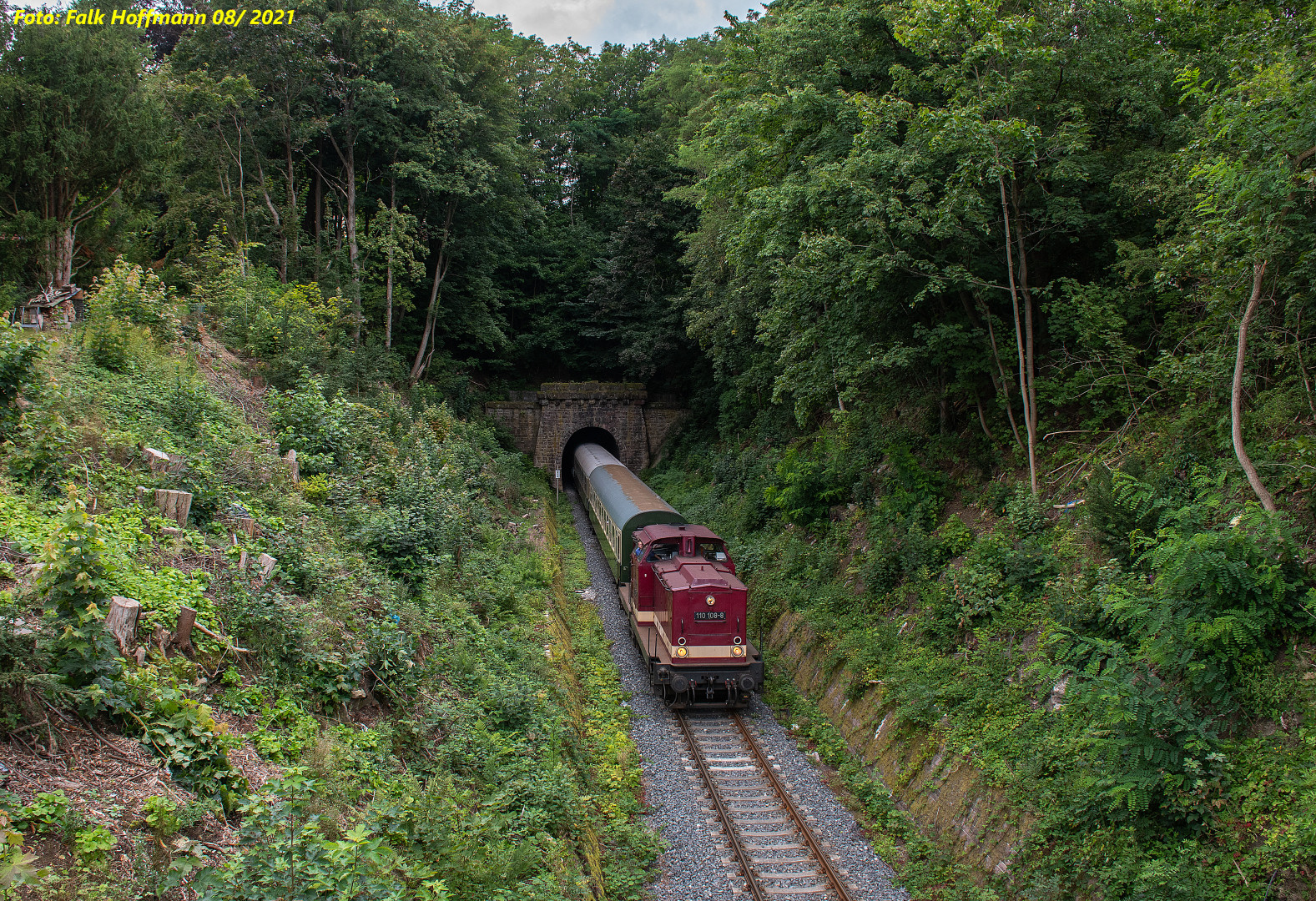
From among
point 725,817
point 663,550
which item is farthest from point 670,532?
point 725,817

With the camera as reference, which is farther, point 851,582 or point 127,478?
point 851,582

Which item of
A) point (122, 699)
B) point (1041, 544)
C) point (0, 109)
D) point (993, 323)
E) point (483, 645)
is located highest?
point (0, 109)

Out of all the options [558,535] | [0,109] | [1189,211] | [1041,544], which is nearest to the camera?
[1189,211]

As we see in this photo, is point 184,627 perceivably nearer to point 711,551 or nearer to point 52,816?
point 52,816

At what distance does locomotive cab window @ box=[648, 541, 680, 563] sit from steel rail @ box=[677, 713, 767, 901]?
10.4ft

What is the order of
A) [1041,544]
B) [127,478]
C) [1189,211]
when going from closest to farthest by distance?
[127,478], [1189,211], [1041,544]

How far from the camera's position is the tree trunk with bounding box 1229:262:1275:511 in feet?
26.1

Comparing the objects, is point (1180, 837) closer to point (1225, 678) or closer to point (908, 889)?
point (1225, 678)

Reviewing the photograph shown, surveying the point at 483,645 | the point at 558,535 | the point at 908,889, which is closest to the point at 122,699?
the point at 483,645

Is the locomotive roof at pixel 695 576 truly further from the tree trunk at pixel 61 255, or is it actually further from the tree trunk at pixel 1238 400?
the tree trunk at pixel 61 255

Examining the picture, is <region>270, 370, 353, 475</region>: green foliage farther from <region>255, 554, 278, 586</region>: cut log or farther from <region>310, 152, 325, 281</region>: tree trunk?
<region>310, 152, 325, 281</region>: tree trunk

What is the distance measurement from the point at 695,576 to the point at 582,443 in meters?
24.1

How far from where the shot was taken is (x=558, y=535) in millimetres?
25719

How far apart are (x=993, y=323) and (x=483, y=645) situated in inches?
413
